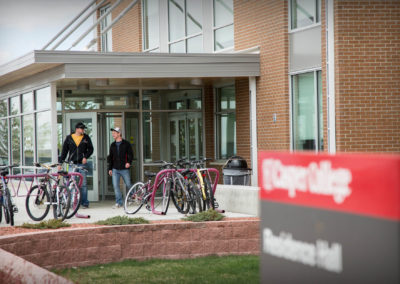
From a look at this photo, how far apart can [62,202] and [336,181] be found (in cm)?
1049

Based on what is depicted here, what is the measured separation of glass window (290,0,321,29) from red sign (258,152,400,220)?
12.8 metres

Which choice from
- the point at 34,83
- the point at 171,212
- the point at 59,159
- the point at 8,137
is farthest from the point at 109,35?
the point at 171,212

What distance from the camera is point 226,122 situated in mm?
20188

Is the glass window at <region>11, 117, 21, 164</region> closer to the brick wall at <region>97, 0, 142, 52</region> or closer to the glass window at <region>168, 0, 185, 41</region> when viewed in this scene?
the glass window at <region>168, 0, 185, 41</region>

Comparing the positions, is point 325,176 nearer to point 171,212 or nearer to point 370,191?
point 370,191

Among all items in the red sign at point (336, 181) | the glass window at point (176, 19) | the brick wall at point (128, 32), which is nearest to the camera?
the red sign at point (336, 181)

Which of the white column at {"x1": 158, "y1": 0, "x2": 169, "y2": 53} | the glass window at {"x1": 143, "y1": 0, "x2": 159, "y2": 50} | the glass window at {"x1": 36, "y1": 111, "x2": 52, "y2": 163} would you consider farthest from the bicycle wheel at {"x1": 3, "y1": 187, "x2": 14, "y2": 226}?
the glass window at {"x1": 143, "y1": 0, "x2": 159, "y2": 50}

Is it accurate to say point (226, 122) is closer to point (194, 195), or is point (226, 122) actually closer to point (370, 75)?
point (370, 75)

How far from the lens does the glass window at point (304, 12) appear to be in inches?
641

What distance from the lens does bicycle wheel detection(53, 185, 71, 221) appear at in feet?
43.8

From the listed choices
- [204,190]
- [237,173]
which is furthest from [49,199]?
[237,173]

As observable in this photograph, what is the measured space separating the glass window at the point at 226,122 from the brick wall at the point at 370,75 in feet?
15.6

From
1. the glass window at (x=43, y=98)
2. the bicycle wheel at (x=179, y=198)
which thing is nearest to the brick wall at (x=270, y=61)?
the bicycle wheel at (x=179, y=198)

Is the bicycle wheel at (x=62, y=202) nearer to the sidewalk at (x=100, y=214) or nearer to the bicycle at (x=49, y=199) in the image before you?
the bicycle at (x=49, y=199)
